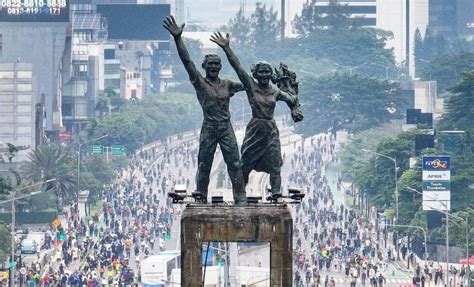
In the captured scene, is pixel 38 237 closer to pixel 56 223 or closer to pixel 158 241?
pixel 56 223

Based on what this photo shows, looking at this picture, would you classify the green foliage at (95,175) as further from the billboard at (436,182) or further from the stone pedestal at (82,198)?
the billboard at (436,182)

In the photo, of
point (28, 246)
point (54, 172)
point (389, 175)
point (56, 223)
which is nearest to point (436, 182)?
point (56, 223)

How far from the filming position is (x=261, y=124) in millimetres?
40531

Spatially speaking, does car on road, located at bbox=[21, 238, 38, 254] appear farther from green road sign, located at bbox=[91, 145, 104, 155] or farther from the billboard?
green road sign, located at bbox=[91, 145, 104, 155]

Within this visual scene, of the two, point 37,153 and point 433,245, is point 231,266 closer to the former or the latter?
point 433,245

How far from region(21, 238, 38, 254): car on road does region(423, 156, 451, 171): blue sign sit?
18102 mm

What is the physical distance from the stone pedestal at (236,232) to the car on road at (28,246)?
76.7 m

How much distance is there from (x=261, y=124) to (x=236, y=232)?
6.46 ft

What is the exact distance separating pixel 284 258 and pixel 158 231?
89502 millimetres

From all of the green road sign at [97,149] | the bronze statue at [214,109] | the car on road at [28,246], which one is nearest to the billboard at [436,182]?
the car on road at [28,246]

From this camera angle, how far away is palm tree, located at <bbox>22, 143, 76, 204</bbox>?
5689 inches

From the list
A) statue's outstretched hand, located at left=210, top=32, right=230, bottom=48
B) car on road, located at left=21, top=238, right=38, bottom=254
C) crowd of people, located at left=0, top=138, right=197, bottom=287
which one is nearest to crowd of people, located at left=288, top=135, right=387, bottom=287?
crowd of people, located at left=0, top=138, right=197, bottom=287

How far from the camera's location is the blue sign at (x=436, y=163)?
408 ft

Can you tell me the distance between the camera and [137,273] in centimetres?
10669
